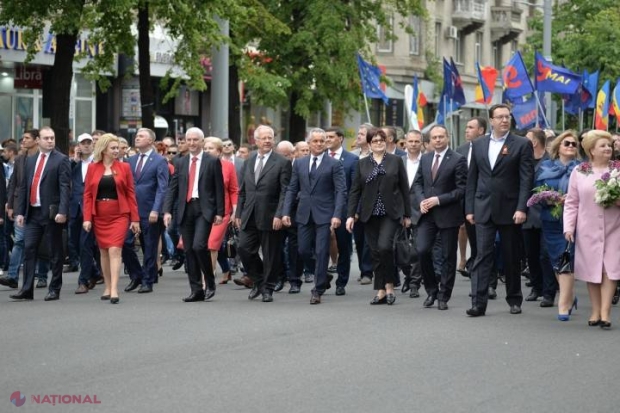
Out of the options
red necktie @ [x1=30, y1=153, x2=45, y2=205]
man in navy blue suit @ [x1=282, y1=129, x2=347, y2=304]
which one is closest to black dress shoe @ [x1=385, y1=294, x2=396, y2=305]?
man in navy blue suit @ [x1=282, y1=129, x2=347, y2=304]

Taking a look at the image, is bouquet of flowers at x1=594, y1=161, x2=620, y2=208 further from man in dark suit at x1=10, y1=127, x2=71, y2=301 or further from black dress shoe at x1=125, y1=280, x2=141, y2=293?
black dress shoe at x1=125, y1=280, x2=141, y2=293

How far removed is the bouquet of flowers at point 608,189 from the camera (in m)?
12.4

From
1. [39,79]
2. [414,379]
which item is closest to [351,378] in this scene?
[414,379]

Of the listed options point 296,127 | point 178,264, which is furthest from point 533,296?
point 296,127

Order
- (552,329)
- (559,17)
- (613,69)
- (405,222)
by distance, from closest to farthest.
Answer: (552,329)
(405,222)
(613,69)
(559,17)

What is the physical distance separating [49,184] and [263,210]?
241 cm

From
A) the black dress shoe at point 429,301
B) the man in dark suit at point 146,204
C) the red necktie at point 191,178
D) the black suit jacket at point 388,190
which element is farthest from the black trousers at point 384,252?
the man in dark suit at point 146,204

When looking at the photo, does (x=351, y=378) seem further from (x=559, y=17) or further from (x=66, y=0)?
(x=559, y=17)

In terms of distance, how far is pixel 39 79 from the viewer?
113 ft

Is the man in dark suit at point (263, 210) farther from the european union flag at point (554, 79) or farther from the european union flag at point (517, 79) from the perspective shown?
the european union flag at point (554, 79)

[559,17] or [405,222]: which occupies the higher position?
[559,17]

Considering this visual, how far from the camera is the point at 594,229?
12742 mm

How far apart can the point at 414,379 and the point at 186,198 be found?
6074 mm

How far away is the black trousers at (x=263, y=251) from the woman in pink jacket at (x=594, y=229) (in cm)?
370
